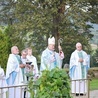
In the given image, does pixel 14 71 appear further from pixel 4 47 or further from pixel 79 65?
pixel 4 47

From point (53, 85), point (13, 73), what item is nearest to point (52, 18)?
point (13, 73)

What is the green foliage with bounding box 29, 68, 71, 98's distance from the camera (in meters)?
5.86

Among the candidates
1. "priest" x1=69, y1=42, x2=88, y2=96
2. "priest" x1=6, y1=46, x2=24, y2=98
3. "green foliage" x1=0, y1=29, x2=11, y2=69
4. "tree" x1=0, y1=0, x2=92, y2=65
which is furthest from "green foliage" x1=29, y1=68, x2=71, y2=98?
"tree" x1=0, y1=0, x2=92, y2=65

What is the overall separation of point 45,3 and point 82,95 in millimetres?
12514

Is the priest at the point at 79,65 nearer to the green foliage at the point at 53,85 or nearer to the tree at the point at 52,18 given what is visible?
the green foliage at the point at 53,85

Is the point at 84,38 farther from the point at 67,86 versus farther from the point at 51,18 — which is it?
the point at 67,86

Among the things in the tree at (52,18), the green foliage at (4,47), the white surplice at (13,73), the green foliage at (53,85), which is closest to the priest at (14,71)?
the white surplice at (13,73)

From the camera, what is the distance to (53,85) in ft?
19.3

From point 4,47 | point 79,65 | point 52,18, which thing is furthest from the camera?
point 52,18

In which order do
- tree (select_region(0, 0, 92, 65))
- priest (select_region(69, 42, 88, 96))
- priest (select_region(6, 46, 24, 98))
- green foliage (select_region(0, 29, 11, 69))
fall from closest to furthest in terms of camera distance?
priest (select_region(6, 46, 24, 98)) → priest (select_region(69, 42, 88, 96)) → green foliage (select_region(0, 29, 11, 69)) → tree (select_region(0, 0, 92, 65))

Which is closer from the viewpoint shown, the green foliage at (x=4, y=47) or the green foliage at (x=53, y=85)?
the green foliage at (x=53, y=85)

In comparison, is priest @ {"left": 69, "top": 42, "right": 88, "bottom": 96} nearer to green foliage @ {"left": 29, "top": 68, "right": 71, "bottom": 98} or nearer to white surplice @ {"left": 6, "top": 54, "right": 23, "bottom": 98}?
white surplice @ {"left": 6, "top": 54, "right": 23, "bottom": 98}

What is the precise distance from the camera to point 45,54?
1141 centimetres

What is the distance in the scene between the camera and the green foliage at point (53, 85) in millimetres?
5859
